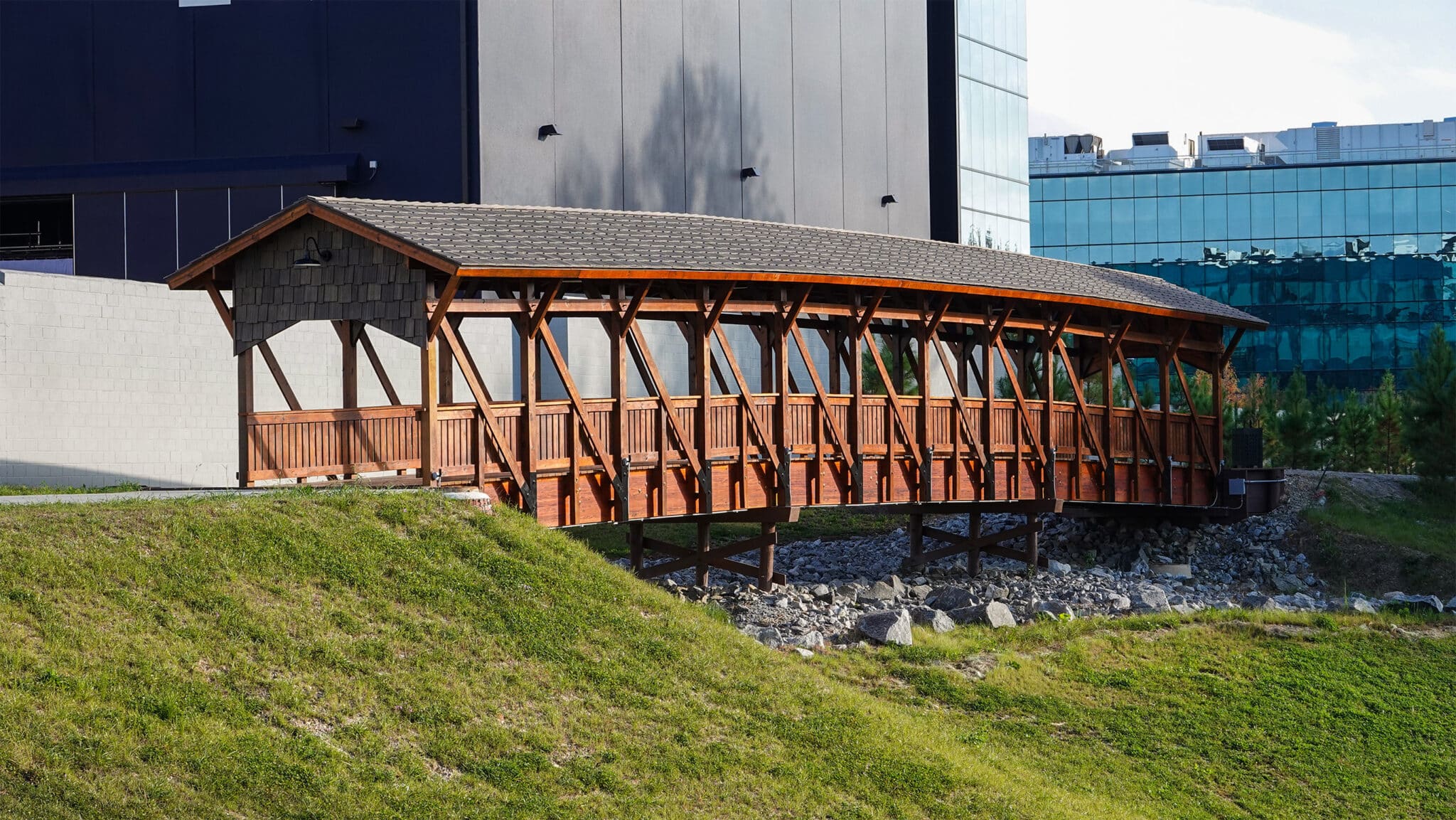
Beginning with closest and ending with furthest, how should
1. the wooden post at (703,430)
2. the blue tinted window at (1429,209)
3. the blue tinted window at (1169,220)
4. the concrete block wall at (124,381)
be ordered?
1. the wooden post at (703,430)
2. the concrete block wall at (124,381)
3. the blue tinted window at (1429,209)
4. the blue tinted window at (1169,220)

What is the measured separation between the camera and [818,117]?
3872cm

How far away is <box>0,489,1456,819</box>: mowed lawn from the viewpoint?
10812 millimetres

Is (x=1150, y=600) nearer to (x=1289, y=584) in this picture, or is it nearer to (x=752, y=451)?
(x=752, y=451)

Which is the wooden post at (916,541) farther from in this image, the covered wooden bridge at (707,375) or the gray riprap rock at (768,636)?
the gray riprap rock at (768,636)

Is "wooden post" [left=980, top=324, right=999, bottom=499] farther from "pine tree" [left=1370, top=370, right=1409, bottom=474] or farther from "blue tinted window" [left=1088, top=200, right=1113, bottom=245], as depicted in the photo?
"blue tinted window" [left=1088, top=200, right=1113, bottom=245]

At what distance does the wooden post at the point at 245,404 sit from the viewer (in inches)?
671

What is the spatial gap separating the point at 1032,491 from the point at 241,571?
1557 cm

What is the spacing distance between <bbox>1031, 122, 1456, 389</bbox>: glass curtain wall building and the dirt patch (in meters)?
37.4

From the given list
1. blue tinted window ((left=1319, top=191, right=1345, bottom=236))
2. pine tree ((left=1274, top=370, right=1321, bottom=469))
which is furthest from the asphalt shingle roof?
blue tinted window ((left=1319, top=191, right=1345, bottom=236))

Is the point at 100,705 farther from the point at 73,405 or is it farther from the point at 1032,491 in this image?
the point at 1032,491

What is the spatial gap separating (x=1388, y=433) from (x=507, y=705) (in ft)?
107

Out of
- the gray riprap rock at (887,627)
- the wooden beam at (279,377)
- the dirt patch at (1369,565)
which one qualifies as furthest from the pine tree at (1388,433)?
the wooden beam at (279,377)

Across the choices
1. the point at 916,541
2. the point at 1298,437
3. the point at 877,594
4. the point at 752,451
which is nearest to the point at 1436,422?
the point at 1298,437

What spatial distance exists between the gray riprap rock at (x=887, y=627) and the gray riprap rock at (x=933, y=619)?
A: 95cm
